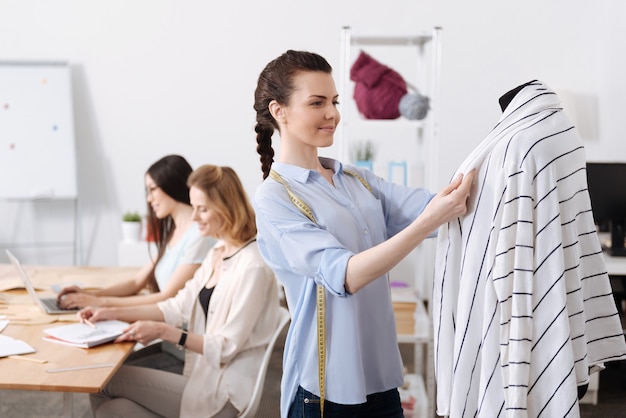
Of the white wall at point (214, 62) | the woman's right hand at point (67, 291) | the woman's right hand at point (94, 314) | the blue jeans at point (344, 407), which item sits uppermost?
the white wall at point (214, 62)

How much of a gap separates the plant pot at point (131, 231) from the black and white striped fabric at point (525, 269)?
13.5 feet

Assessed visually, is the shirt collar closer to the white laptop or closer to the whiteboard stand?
the white laptop

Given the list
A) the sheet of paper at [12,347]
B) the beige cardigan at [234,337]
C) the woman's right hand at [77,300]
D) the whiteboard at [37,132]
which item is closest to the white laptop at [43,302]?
the woman's right hand at [77,300]

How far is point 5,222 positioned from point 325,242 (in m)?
4.76

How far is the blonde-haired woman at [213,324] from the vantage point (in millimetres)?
2453

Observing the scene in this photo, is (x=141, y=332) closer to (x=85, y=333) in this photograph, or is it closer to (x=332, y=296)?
(x=85, y=333)

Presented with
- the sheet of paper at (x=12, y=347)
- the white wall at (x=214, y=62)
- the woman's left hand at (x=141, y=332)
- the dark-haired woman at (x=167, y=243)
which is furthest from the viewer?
the white wall at (x=214, y=62)

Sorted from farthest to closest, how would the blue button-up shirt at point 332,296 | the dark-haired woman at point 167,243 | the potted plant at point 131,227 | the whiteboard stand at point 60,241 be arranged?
the whiteboard stand at point 60,241 < the potted plant at point 131,227 < the dark-haired woman at point 167,243 < the blue button-up shirt at point 332,296

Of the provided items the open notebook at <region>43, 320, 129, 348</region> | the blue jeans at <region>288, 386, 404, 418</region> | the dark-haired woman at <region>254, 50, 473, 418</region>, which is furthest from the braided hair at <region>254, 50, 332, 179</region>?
the open notebook at <region>43, 320, 129, 348</region>

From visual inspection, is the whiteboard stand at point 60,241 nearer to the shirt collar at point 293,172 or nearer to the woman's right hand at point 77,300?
the woman's right hand at point 77,300

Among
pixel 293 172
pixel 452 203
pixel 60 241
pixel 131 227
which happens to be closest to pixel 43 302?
pixel 293 172

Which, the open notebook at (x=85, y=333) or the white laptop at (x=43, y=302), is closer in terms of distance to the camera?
the open notebook at (x=85, y=333)

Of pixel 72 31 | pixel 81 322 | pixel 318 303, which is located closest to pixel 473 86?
pixel 72 31

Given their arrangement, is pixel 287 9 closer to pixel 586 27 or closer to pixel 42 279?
pixel 586 27
